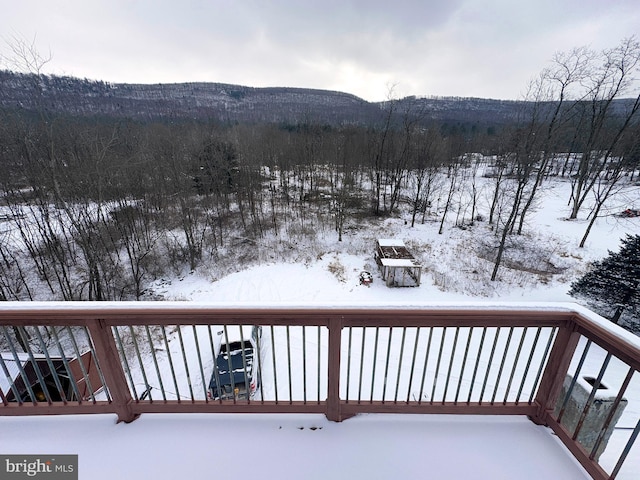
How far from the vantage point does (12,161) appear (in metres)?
10.7

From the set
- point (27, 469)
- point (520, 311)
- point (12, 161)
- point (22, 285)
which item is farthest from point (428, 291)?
point (22, 285)

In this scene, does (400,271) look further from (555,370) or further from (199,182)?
(199,182)

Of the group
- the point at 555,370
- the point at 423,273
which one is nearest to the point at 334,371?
the point at 555,370

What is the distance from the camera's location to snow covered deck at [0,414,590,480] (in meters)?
2.07

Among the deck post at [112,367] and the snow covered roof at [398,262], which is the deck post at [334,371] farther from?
the snow covered roof at [398,262]

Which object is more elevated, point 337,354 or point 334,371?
point 337,354

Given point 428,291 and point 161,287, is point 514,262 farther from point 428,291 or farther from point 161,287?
point 161,287

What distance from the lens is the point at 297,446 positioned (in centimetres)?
223

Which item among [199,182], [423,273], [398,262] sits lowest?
[423,273]

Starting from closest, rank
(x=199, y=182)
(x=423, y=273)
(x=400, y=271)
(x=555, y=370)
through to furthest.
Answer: (x=555, y=370)
(x=400, y=271)
(x=423, y=273)
(x=199, y=182)

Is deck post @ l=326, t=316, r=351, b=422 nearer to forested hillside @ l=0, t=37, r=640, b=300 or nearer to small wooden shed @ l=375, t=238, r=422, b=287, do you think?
small wooden shed @ l=375, t=238, r=422, b=287

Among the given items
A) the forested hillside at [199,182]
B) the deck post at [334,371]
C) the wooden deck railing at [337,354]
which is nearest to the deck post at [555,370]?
the wooden deck railing at [337,354]

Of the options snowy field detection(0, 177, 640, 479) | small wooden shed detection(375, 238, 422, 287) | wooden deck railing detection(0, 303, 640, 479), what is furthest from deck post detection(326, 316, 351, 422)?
small wooden shed detection(375, 238, 422, 287)

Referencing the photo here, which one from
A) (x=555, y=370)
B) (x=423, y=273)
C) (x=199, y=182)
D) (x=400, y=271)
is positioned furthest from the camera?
(x=199, y=182)
